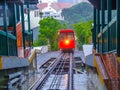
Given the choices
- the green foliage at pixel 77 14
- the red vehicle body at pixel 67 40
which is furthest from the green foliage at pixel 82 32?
the green foliage at pixel 77 14

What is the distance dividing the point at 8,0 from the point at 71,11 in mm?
75045

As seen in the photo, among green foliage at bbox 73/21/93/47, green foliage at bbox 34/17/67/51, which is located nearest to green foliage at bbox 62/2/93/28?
green foliage at bbox 73/21/93/47

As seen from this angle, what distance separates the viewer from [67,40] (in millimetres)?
34812

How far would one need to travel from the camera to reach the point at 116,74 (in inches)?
231

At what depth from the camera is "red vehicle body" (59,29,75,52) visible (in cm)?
3453

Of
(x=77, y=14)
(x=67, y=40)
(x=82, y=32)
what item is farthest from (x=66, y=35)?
(x=77, y=14)

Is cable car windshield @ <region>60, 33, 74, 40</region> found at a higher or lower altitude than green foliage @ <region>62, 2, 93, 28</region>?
lower

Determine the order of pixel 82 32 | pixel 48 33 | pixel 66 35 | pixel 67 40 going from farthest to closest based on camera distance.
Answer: pixel 82 32
pixel 48 33
pixel 67 40
pixel 66 35

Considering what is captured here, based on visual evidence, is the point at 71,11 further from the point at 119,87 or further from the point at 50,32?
the point at 119,87

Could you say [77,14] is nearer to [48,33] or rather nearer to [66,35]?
[48,33]

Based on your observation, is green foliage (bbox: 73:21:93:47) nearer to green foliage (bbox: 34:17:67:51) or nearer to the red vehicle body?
green foliage (bbox: 34:17:67:51)

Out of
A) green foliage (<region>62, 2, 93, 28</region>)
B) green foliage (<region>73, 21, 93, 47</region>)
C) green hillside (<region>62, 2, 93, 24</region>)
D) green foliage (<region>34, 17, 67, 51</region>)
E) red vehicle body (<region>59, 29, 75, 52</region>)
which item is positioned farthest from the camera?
green hillside (<region>62, 2, 93, 24</region>)

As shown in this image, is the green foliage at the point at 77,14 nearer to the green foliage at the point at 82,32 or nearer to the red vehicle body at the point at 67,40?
the green foliage at the point at 82,32

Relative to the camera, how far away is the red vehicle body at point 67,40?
34.5 m
